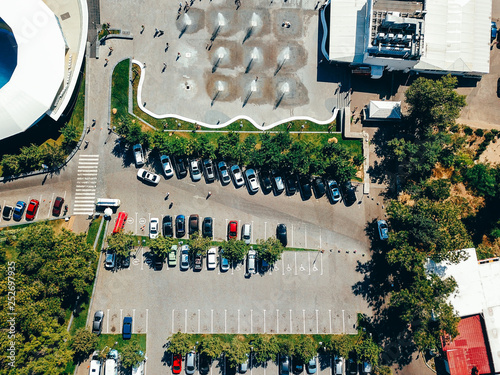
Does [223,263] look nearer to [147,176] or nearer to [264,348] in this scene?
[264,348]

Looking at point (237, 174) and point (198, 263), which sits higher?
point (237, 174)

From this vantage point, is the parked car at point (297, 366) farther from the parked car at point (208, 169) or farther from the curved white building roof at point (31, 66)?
the curved white building roof at point (31, 66)

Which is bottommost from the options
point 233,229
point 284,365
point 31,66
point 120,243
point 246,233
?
point 284,365

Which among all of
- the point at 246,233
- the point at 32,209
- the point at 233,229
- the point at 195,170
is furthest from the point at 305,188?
the point at 32,209

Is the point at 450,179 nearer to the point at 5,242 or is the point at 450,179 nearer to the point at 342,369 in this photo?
the point at 342,369

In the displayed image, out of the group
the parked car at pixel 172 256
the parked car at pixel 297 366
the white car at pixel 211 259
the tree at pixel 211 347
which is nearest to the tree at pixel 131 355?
the tree at pixel 211 347

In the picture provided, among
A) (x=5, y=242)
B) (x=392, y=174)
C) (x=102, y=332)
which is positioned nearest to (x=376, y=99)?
(x=392, y=174)
